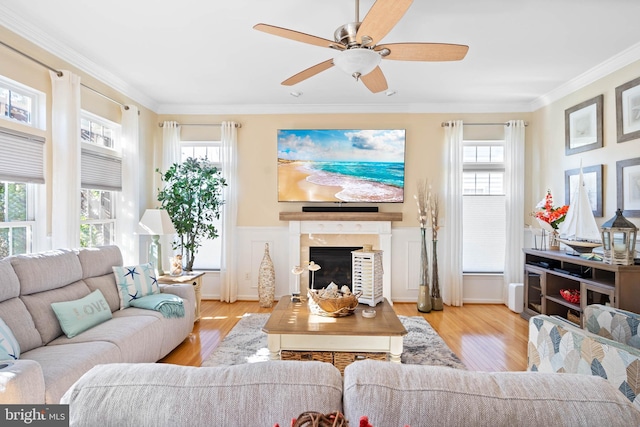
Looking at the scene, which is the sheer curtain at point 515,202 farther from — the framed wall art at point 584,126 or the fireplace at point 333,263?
the fireplace at point 333,263

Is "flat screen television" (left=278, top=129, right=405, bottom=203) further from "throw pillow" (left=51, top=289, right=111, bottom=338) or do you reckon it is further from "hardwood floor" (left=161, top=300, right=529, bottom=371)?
"throw pillow" (left=51, top=289, right=111, bottom=338)

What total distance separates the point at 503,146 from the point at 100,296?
5099 mm

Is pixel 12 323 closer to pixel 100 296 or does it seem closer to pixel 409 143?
A: pixel 100 296

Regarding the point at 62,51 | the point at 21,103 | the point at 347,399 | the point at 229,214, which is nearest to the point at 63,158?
the point at 21,103

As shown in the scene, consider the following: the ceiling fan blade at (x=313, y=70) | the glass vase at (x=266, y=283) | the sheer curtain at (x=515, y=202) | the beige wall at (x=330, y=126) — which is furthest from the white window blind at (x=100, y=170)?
the sheer curtain at (x=515, y=202)

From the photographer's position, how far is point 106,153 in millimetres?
4008

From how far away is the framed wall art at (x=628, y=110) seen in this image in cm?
319

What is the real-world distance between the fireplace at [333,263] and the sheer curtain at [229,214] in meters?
1.12

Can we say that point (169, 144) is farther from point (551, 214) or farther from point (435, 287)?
point (551, 214)

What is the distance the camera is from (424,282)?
461 centimetres

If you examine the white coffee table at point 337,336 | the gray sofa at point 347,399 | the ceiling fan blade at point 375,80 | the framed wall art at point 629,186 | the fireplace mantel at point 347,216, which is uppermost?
the ceiling fan blade at point 375,80

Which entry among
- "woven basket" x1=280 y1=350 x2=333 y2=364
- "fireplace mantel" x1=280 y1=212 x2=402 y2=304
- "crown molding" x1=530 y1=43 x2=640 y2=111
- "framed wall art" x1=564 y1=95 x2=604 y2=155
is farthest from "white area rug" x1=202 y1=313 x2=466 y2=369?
"crown molding" x1=530 y1=43 x2=640 y2=111

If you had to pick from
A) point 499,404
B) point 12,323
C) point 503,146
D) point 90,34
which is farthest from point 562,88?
point 12,323

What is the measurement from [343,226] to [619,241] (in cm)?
292
